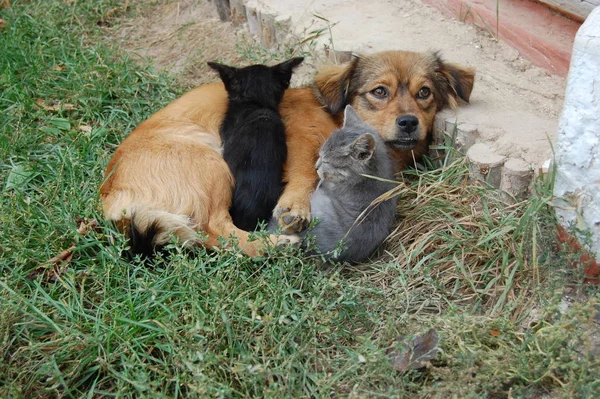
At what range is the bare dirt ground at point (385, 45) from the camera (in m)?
4.67

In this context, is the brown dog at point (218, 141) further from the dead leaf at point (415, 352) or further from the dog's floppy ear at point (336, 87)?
the dead leaf at point (415, 352)

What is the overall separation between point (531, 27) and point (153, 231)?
341cm

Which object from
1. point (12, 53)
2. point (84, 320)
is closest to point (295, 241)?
point (84, 320)

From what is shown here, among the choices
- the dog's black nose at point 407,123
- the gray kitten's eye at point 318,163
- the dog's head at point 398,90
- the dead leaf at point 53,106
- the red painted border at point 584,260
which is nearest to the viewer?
the red painted border at point 584,260

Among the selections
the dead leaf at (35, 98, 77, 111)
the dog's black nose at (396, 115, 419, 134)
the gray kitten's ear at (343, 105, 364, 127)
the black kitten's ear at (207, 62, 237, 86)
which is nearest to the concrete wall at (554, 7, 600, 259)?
the dog's black nose at (396, 115, 419, 134)

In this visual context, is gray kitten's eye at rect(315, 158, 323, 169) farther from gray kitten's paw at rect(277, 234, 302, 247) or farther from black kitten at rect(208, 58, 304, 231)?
gray kitten's paw at rect(277, 234, 302, 247)

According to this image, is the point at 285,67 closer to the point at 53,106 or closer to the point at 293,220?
the point at 293,220

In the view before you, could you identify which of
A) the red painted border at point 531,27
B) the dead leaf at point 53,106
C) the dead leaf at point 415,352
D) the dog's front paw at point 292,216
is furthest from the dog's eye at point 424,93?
the dead leaf at point 53,106

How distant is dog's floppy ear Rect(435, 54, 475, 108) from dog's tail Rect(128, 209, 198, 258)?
218 centimetres

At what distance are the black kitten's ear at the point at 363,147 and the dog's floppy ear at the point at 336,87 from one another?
983mm

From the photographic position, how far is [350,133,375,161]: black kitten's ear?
408 cm

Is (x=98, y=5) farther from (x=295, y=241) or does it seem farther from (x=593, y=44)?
(x=593, y=44)

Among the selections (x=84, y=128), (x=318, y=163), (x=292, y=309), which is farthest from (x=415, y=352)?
(x=84, y=128)

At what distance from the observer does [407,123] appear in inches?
182
